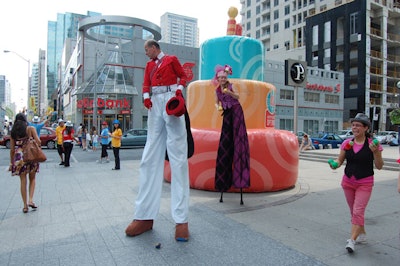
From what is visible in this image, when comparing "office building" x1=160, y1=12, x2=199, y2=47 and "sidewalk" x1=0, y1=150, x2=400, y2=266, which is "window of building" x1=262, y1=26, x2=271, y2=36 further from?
"sidewalk" x1=0, y1=150, x2=400, y2=266

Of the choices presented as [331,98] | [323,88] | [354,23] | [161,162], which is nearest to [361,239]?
[161,162]

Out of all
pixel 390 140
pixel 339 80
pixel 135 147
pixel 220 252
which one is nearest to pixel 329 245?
pixel 220 252

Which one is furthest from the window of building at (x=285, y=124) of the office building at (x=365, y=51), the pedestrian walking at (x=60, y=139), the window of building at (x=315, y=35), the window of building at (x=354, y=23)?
the pedestrian walking at (x=60, y=139)

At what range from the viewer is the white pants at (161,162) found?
3.83 metres

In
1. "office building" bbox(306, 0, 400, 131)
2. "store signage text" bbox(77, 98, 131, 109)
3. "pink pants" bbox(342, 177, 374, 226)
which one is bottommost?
"pink pants" bbox(342, 177, 374, 226)

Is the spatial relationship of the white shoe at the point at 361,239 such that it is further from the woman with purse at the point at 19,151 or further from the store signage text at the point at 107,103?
the store signage text at the point at 107,103

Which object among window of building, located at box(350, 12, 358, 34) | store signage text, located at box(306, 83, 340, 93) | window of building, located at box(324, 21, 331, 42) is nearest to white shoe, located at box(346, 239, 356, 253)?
store signage text, located at box(306, 83, 340, 93)

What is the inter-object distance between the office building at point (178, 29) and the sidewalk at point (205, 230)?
99714mm

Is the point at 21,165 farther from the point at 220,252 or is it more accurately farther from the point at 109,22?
the point at 109,22

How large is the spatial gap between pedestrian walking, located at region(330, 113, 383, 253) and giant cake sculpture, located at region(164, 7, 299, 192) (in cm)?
253

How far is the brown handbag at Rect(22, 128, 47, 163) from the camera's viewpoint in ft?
16.5

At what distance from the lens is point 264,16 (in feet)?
203

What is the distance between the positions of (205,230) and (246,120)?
3230mm

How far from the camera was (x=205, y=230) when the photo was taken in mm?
4035
